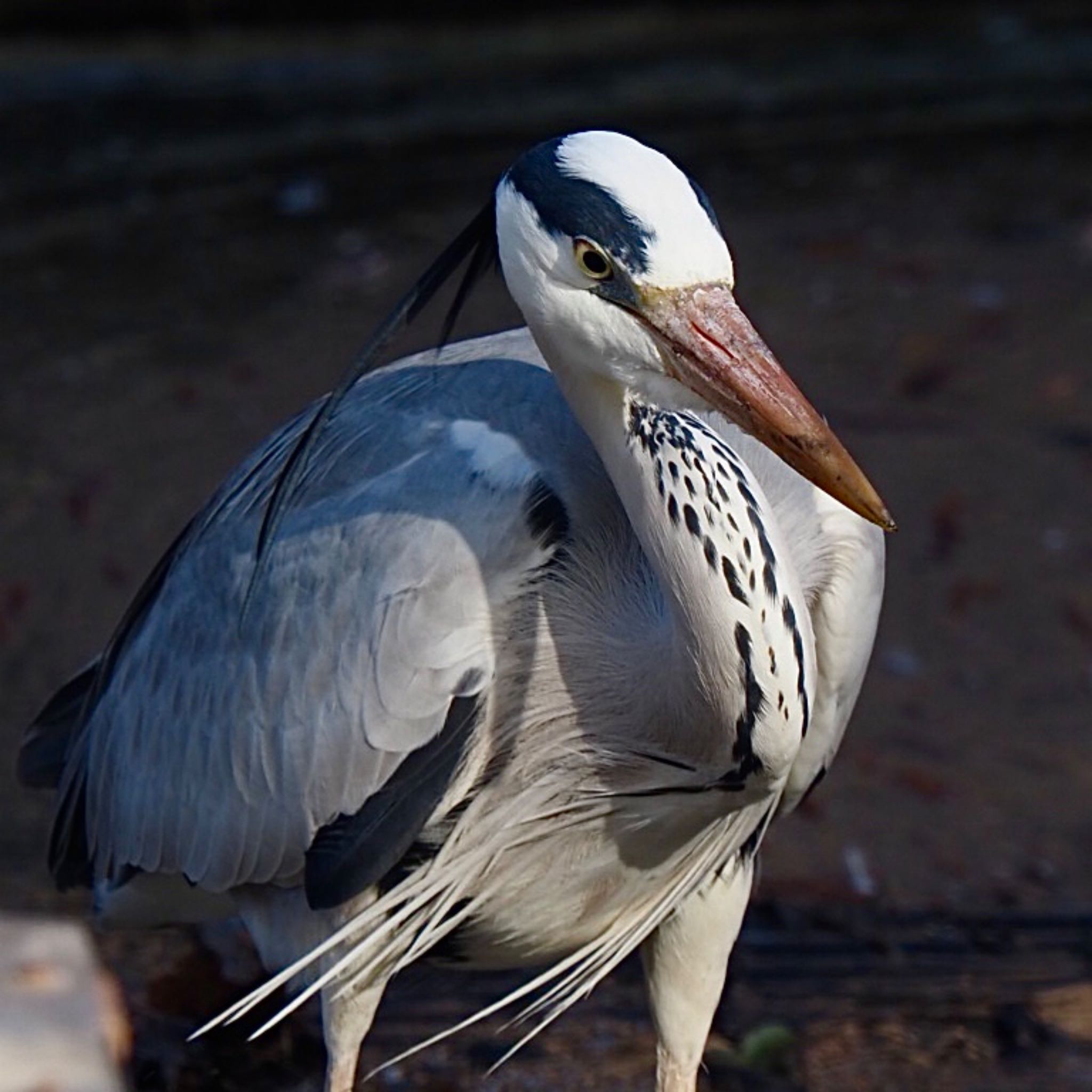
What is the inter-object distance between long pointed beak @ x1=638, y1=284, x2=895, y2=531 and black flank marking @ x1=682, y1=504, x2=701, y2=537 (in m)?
0.18

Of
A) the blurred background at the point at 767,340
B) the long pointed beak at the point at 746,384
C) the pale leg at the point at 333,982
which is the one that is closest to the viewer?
the long pointed beak at the point at 746,384

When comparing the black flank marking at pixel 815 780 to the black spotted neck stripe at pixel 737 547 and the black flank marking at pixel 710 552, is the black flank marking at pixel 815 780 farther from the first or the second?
the black flank marking at pixel 710 552

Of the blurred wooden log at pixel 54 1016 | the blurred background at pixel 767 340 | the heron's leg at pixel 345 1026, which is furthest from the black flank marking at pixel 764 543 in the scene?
the blurred wooden log at pixel 54 1016

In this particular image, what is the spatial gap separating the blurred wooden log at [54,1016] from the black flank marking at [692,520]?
161 cm

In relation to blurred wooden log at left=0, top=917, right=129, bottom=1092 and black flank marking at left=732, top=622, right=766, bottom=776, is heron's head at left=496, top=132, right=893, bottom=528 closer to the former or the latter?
black flank marking at left=732, top=622, right=766, bottom=776

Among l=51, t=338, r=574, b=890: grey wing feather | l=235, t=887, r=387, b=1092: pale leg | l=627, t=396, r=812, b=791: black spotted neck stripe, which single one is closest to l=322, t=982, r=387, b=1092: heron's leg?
l=235, t=887, r=387, b=1092: pale leg

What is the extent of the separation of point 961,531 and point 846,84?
3.58 m

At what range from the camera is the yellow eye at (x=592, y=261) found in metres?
2.54

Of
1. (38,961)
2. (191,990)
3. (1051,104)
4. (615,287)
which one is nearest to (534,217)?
(615,287)

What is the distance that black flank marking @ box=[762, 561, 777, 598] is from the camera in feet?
8.66

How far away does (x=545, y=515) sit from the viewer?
2.98 metres

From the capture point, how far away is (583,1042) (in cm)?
392

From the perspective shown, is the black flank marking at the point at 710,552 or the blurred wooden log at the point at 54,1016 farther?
the black flank marking at the point at 710,552

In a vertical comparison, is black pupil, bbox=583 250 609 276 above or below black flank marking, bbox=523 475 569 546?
above
